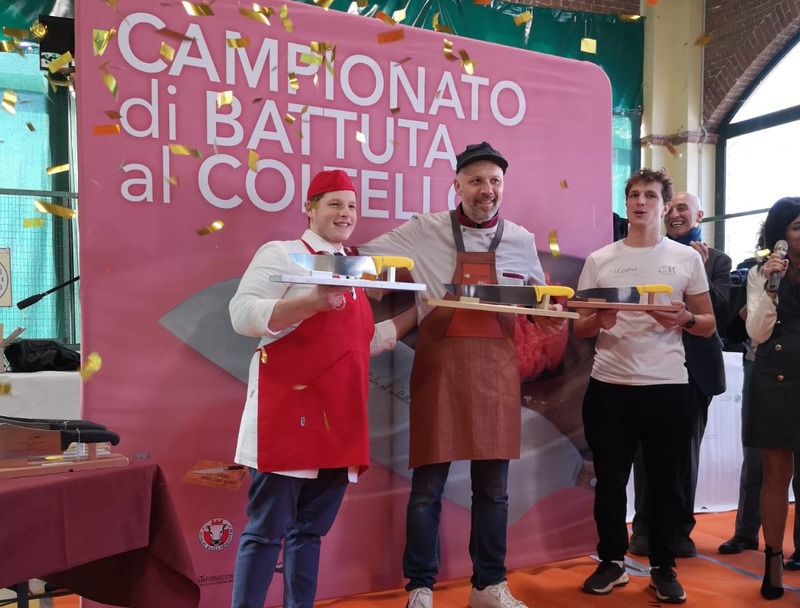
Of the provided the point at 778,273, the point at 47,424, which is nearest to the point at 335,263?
the point at 47,424

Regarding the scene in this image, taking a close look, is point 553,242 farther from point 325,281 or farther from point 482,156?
point 325,281

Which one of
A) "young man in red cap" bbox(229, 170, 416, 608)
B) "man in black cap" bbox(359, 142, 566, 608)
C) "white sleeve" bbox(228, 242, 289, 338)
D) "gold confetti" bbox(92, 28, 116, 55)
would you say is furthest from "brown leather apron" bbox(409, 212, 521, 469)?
"gold confetti" bbox(92, 28, 116, 55)

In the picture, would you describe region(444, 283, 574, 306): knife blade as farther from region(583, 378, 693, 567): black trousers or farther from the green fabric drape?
the green fabric drape

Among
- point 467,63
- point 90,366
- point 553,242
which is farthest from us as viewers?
point 553,242

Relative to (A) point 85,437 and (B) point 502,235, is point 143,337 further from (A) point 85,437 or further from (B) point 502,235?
(B) point 502,235

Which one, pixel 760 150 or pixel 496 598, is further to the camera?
pixel 760 150

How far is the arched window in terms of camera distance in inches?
305

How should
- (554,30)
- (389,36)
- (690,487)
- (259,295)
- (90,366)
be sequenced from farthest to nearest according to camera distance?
1. (554,30)
2. (690,487)
3. (389,36)
4. (90,366)
5. (259,295)

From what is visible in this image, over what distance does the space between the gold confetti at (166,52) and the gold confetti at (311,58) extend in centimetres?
48

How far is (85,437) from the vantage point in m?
1.87

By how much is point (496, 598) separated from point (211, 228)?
170cm

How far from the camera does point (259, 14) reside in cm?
277

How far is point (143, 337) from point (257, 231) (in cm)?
56

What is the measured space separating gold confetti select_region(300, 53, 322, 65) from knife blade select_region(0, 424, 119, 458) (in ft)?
5.39
